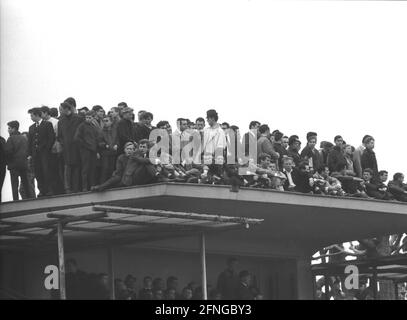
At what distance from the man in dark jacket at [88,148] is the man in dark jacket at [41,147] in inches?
25.2

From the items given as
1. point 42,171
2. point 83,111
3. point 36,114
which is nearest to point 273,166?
point 83,111

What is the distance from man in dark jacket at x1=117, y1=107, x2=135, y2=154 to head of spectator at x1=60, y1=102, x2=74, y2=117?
33.5 inches

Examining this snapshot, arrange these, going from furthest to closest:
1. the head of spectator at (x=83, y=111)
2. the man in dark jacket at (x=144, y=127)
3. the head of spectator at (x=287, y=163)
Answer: the head of spectator at (x=287, y=163) < the head of spectator at (x=83, y=111) < the man in dark jacket at (x=144, y=127)

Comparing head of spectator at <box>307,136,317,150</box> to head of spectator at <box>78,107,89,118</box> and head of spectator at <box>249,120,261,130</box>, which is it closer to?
head of spectator at <box>249,120,261,130</box>

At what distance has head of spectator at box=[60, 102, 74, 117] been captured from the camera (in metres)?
25.8

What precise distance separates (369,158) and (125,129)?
18.4ft

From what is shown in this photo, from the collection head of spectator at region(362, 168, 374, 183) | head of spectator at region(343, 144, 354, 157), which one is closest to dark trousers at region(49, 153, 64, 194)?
head of spectator at region(343, 144, 354, 157)

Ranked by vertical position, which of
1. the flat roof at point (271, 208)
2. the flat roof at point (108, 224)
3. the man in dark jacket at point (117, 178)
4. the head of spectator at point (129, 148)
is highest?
the head of spectator at point (129, 148)

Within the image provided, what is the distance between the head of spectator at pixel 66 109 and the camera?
84.7ft

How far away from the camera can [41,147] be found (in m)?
26.0

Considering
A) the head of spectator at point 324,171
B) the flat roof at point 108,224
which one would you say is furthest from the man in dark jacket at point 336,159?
the flat roof at point 108,224

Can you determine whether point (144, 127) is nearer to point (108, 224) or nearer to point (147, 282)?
point (108, 224)

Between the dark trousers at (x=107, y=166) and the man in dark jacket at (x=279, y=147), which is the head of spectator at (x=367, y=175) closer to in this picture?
the man in dark jacket at (x=279, y=147)
